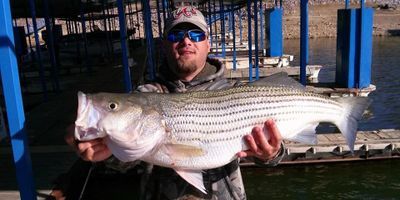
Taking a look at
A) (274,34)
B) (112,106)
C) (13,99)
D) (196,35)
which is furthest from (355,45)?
(112,106)

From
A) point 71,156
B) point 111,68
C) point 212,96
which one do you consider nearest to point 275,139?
point 212,96

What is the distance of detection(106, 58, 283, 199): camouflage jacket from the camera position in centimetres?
279

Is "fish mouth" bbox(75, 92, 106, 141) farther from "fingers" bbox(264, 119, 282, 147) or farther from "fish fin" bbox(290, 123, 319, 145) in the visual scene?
"fish fin" bbox(290, 123, 319, 145)

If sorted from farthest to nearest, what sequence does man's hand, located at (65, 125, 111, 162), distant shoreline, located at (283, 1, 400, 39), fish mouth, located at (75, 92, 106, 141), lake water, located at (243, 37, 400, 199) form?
1. distant shoreline, located at (283, 1, 400, 39)
2. lake water, located at (243, 37, 400, 199)
3. man's hand, located at (65, 125, 111, 162)
4. fish mouth, located at (75, 92, 106, 141)

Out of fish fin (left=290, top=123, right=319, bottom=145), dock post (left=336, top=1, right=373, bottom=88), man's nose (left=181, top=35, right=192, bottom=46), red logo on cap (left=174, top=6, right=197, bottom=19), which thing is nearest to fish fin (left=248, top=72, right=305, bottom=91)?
fish fin (left=290, top=123, right=319, bottom=145)

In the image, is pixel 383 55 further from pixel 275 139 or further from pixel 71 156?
pixel 275 139

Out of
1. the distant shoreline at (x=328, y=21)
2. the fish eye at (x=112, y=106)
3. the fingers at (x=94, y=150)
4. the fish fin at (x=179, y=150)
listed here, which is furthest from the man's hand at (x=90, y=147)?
the distant shoreline at (x=328, y=21)

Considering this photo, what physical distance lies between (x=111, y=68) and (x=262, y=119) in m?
15.0

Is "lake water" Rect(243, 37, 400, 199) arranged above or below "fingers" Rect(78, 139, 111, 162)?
below

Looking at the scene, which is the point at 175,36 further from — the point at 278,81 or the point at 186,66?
the point at 278,81

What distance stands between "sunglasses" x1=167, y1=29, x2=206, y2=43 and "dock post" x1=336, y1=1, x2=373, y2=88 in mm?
11044

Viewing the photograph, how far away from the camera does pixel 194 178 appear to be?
2.59m

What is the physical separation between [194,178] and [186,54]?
80 centimetres

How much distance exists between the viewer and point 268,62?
20203 millimetres
